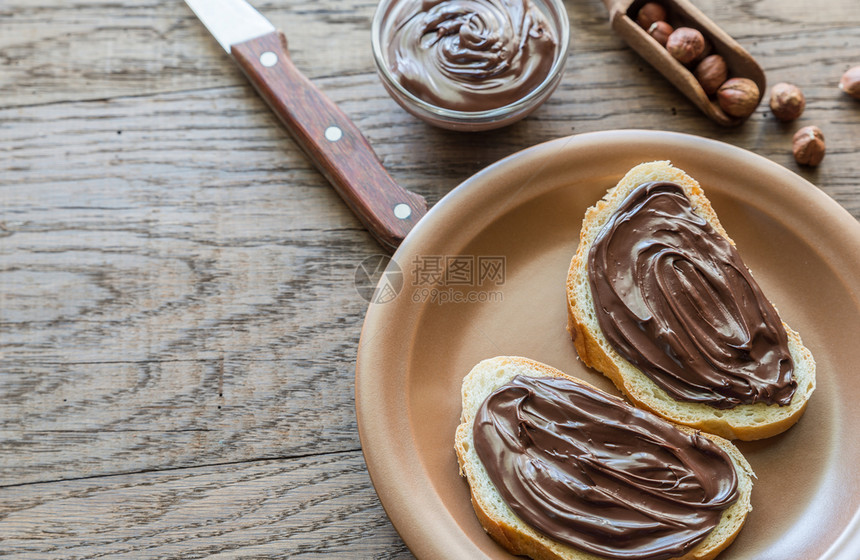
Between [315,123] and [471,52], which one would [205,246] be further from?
[471,52]

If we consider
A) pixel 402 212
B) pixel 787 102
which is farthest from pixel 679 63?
pixel 402 212

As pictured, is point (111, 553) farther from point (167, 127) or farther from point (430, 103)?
point (430, 103)

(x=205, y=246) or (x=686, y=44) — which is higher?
(x=686, y=44)

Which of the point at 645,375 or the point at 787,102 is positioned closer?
the point at 645,375

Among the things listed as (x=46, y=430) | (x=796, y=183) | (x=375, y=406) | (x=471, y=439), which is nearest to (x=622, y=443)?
(x=471, y=439)

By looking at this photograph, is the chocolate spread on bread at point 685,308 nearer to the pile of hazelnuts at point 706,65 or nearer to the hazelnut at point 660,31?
the pile of hazelnuts at point 706,65

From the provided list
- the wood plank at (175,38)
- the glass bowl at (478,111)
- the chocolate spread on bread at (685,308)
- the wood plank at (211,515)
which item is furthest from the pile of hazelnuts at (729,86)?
the wood plank at (211,515)
